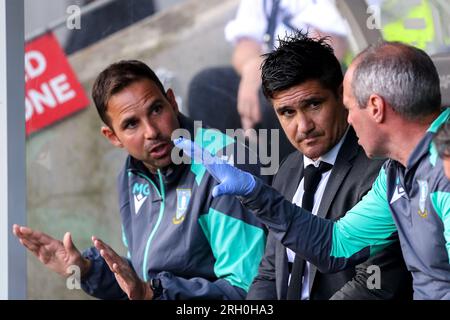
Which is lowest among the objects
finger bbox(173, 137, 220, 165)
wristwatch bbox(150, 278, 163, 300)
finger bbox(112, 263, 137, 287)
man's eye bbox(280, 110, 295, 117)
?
wristwatch bbox(150, 278, 163, 300)

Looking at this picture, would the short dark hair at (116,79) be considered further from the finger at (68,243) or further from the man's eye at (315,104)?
the man's eye at (315,104)

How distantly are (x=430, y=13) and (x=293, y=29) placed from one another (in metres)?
0.48

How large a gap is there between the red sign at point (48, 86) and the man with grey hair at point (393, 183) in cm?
118

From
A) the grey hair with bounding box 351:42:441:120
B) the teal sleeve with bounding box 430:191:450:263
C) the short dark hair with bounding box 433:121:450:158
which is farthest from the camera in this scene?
the grey hair with bounding box 351:42:441:120

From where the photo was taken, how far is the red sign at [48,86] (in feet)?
12.0

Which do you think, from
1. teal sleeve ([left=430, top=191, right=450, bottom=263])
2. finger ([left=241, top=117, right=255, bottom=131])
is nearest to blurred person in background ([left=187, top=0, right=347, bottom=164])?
finger ([left=241, top=117, right=255, bottom=131])

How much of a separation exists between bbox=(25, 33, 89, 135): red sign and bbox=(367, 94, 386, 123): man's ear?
1.45 metres

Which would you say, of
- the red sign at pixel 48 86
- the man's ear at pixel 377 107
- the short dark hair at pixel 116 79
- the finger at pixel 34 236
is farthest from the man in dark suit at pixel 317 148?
the red sign at pixel 48 86

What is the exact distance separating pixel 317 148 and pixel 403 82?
1.48 ft

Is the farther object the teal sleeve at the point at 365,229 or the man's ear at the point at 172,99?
the man's ear at the point at 172,99

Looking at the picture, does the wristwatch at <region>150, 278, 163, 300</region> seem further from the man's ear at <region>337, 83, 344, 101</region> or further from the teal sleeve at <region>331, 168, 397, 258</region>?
the man's ear at <region>337, 83, 344, 101</region>

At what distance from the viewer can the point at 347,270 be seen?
9.36 feet

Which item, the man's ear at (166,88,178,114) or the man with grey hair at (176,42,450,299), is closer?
the man with grey hair at (176,42,450,299)

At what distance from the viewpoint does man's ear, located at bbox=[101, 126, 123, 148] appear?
3342 millimetres
